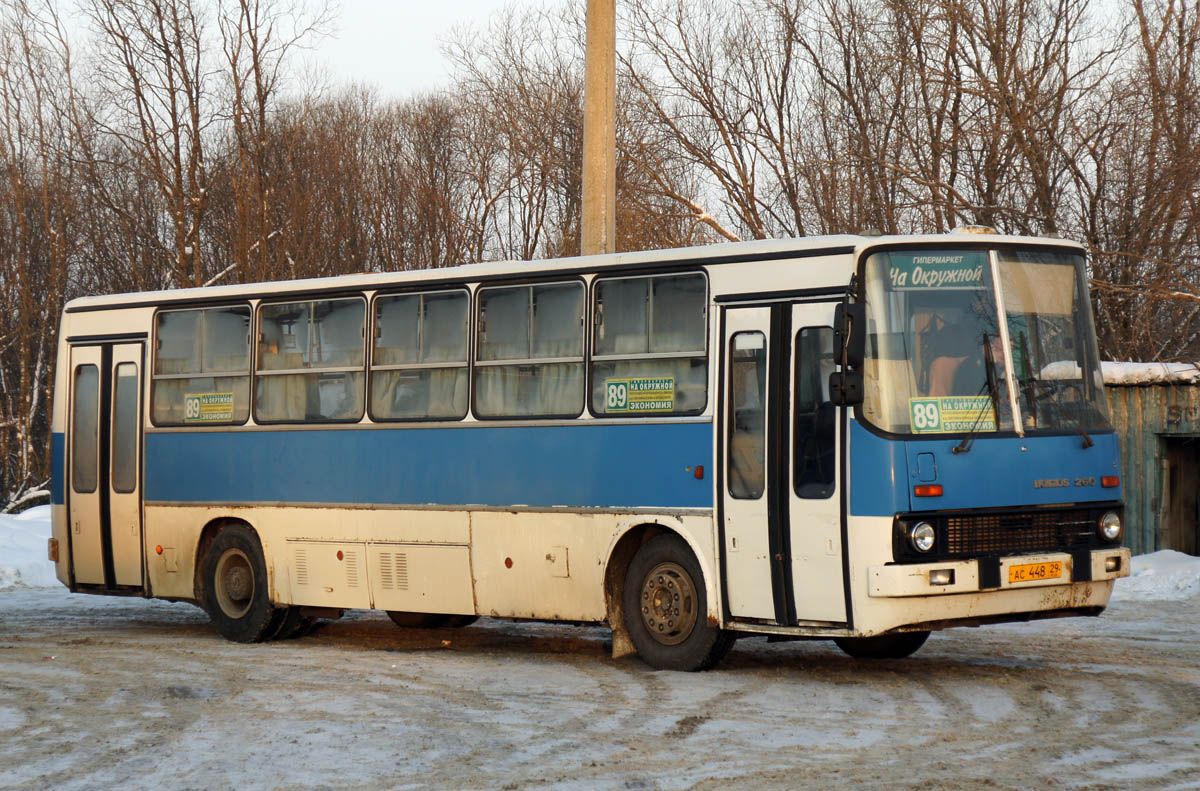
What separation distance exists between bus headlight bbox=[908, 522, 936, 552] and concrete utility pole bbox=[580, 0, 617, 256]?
20.4 ft

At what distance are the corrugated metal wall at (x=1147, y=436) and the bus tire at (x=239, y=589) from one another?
10759mm

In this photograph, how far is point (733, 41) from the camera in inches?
1192

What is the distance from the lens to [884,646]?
12.8 m

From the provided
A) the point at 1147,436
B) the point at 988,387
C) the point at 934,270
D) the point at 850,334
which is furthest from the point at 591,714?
the point at 1147,436

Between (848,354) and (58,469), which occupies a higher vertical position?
(848,354)

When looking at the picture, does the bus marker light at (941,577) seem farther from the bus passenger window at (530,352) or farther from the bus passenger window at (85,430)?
the bus passenger window at (85,430)

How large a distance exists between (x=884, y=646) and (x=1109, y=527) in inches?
85.8

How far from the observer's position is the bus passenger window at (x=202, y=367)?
15203 millimetres

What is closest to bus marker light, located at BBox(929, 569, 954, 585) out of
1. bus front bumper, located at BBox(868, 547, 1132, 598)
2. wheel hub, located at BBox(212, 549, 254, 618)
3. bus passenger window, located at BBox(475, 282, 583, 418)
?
bus front bumper, located at BBox(868, 547, 1132, 598)

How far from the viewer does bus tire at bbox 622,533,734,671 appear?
1180cm

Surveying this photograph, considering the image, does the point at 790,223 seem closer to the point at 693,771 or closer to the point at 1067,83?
the point at 1067,83

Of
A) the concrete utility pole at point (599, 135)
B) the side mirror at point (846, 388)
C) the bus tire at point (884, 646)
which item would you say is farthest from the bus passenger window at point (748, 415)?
the concrete utility pole at point (599, 135)

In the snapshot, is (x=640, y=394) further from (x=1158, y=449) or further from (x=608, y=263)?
(x=1158, y=449)

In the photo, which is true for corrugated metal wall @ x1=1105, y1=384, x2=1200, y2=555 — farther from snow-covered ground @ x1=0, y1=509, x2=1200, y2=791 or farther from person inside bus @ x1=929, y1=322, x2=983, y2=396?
person inside bus @ x1=929, y1=322, x2=983, y2=396
